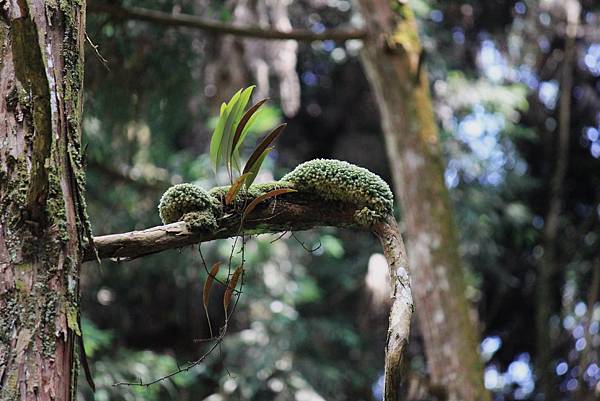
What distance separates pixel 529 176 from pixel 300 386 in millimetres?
3762

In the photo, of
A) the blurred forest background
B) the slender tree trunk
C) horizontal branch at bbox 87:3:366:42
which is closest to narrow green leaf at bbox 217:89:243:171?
horizontal branch at bbox 87:3:366:42

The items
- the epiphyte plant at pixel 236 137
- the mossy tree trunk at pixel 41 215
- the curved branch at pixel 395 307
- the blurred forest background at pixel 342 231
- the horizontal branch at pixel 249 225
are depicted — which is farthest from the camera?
the blurred forest background at pixel 342 231

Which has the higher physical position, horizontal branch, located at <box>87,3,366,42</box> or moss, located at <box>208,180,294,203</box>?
horizontal branch, located at <box>87,3,366,42</box>

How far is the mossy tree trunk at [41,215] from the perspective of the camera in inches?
59.9

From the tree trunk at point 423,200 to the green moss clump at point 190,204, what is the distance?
2.59 metres

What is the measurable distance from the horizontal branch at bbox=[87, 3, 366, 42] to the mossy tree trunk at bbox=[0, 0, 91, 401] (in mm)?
2447

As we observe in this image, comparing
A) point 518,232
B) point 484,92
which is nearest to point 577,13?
point 484,92

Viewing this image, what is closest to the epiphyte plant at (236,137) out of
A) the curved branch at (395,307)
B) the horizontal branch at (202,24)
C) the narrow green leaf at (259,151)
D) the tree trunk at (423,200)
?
the narrow green leaf at (259,151)

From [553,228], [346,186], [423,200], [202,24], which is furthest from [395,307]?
[553,228]

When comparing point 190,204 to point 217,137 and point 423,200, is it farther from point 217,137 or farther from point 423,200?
point 423,200

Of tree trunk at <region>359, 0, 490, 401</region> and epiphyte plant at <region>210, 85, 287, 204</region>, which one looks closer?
epiphyte plant at <region>210, 85, 287, 204</region>

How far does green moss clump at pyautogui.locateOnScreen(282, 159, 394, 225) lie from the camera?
1.91 meters

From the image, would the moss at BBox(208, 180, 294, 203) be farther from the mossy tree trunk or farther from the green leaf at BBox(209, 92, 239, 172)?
the mossy tree trunk

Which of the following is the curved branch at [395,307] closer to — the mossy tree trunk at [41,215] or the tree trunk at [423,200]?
the mossy tree trunk at [41,215]
